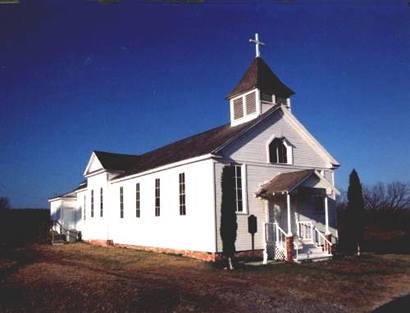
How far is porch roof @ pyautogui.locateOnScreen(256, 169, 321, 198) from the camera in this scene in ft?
62.4

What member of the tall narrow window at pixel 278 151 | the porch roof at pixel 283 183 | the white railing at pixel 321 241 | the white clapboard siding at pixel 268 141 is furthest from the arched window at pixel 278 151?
the white railing at pixel 321 241

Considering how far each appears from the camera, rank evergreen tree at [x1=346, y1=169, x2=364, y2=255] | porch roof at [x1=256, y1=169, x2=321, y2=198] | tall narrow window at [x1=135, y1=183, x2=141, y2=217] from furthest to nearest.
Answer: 1. tall narrow window at [x1=135, y1=183, x2=141, y2=217]
2. evergreen tree at [x1=346, y1=169, x2=364, y2=255]
3. porch roof at [x1=256, y1=169, x2=321, y2=198]

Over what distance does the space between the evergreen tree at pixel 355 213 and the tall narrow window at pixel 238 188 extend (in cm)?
614

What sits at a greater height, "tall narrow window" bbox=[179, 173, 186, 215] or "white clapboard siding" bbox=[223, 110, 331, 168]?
"white clapboard siding" bbox=[223, 110, 331, 168]

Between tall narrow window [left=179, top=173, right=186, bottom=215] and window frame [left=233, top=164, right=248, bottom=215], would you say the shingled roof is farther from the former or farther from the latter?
window frame [left=233, top=164, right=248, bottom=215]

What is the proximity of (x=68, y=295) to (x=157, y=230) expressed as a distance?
12.7 m

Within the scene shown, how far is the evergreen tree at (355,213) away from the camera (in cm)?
2219

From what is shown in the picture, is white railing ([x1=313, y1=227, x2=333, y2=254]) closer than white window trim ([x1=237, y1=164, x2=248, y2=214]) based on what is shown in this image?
No

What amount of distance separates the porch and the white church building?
5 centimetres

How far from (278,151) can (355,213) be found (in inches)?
195

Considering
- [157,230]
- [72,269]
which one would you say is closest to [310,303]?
[72,269]

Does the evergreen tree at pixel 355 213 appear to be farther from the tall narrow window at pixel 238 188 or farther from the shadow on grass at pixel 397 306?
the shadow on grass at pixel 397 306

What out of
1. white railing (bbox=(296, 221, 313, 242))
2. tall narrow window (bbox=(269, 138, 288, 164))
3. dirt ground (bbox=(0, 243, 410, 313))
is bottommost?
dirt ground (bbox=(0, 243, 410, 313))

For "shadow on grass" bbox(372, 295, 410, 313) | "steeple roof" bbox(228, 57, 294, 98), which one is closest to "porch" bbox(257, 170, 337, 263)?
"steeple roof" bbox(228, 57, 294, 98)
